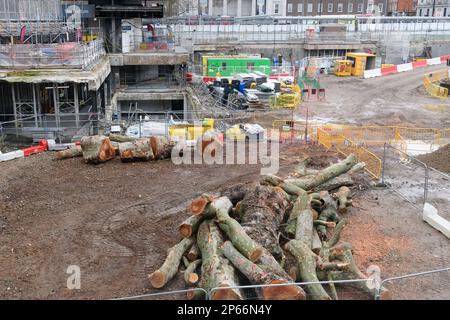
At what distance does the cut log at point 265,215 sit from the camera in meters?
10.6

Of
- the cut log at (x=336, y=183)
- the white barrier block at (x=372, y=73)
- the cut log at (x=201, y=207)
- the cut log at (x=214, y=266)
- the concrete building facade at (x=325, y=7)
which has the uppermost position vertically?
the concrete building facade at (x=325, y=7)

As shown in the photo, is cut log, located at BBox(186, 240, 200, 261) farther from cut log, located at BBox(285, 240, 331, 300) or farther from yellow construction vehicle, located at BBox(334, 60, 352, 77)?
yellow construction vehicle, located at BBox(334, 60, 352, 77)

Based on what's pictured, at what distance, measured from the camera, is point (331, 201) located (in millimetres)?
13477

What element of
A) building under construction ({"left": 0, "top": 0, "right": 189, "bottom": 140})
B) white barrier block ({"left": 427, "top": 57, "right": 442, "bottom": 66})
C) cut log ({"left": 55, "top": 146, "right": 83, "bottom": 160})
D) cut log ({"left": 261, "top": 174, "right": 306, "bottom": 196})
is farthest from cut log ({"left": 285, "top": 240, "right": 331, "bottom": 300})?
white barrier block ({"left": 427, "top": 57, "right": 442, "bottom": 66})

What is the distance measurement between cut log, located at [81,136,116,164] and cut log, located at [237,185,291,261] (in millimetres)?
7232

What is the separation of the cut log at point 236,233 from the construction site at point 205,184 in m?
0.04

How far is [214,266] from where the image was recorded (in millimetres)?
9445

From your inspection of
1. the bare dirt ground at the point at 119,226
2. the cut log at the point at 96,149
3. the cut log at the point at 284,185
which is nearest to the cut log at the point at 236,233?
the bare dirt ground at the point at 119,226

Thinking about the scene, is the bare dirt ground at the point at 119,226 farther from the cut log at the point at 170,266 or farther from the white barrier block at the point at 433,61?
the white barrier block at the point at 433,61

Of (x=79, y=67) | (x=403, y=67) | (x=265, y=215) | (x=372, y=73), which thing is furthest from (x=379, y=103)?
(x=265, y=215)

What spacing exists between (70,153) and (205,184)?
225 inches

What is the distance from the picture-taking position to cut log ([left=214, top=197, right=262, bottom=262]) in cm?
969
